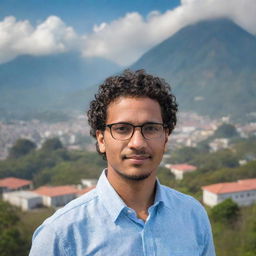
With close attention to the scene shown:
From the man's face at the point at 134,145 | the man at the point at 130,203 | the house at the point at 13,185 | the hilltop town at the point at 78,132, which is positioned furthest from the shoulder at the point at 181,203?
the hilltop town at the point at 78,132

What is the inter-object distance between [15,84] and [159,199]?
365ft

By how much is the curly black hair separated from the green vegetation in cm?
650

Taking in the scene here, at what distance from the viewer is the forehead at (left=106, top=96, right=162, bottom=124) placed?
3.92ft

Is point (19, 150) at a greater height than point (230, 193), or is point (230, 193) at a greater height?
point (19, 150)

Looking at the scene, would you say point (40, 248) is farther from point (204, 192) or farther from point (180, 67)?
point (180, 67)

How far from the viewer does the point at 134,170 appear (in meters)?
1.18

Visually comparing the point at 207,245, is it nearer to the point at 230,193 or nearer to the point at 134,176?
the point at 134,176

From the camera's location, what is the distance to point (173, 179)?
17.3 meters

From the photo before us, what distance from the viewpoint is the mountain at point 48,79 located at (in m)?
97.6

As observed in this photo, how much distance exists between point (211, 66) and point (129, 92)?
94.4 m

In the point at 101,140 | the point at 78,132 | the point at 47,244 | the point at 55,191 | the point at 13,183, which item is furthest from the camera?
the point at 78,132

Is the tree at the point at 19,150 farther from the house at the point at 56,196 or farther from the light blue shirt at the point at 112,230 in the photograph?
the light blue shirt at the point at 112,230

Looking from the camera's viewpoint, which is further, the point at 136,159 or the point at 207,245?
the point at 207,245

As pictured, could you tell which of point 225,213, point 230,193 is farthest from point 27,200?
point 225,213
